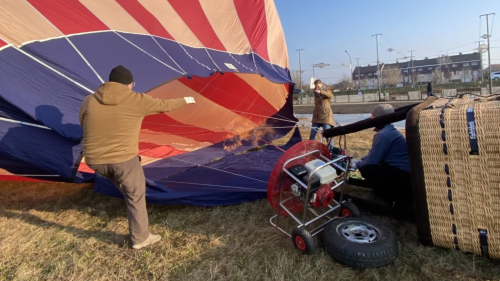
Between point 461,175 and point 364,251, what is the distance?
22.7 inches

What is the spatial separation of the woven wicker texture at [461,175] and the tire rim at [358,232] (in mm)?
284

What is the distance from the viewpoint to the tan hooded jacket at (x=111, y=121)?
5.93ft

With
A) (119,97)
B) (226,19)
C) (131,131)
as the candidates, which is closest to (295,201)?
(131,131)

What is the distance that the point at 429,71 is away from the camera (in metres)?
53.6

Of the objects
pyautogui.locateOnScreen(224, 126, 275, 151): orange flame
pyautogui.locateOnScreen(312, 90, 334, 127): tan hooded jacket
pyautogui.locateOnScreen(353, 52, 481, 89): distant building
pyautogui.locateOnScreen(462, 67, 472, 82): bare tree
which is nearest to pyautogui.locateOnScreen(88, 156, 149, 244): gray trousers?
pyautogui.locateOnScreen(224, 126, 275, 151): orange flame

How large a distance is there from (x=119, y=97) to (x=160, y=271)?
100cm

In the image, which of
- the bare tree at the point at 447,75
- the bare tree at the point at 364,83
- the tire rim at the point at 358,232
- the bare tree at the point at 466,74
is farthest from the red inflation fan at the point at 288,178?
the bare tree at the point at 364,83

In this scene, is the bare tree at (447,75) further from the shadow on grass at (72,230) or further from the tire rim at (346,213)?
the shadow on grass at (72,230)

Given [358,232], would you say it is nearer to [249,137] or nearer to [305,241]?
[305,241]

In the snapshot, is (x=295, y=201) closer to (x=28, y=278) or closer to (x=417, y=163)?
(x=417, y=163)

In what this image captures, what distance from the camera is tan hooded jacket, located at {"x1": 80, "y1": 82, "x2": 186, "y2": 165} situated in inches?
71.1

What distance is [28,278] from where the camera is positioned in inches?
71.0

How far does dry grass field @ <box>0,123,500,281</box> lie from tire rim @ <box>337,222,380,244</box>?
16 cm

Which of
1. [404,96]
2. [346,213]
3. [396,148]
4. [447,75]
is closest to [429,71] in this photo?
[447,75]
